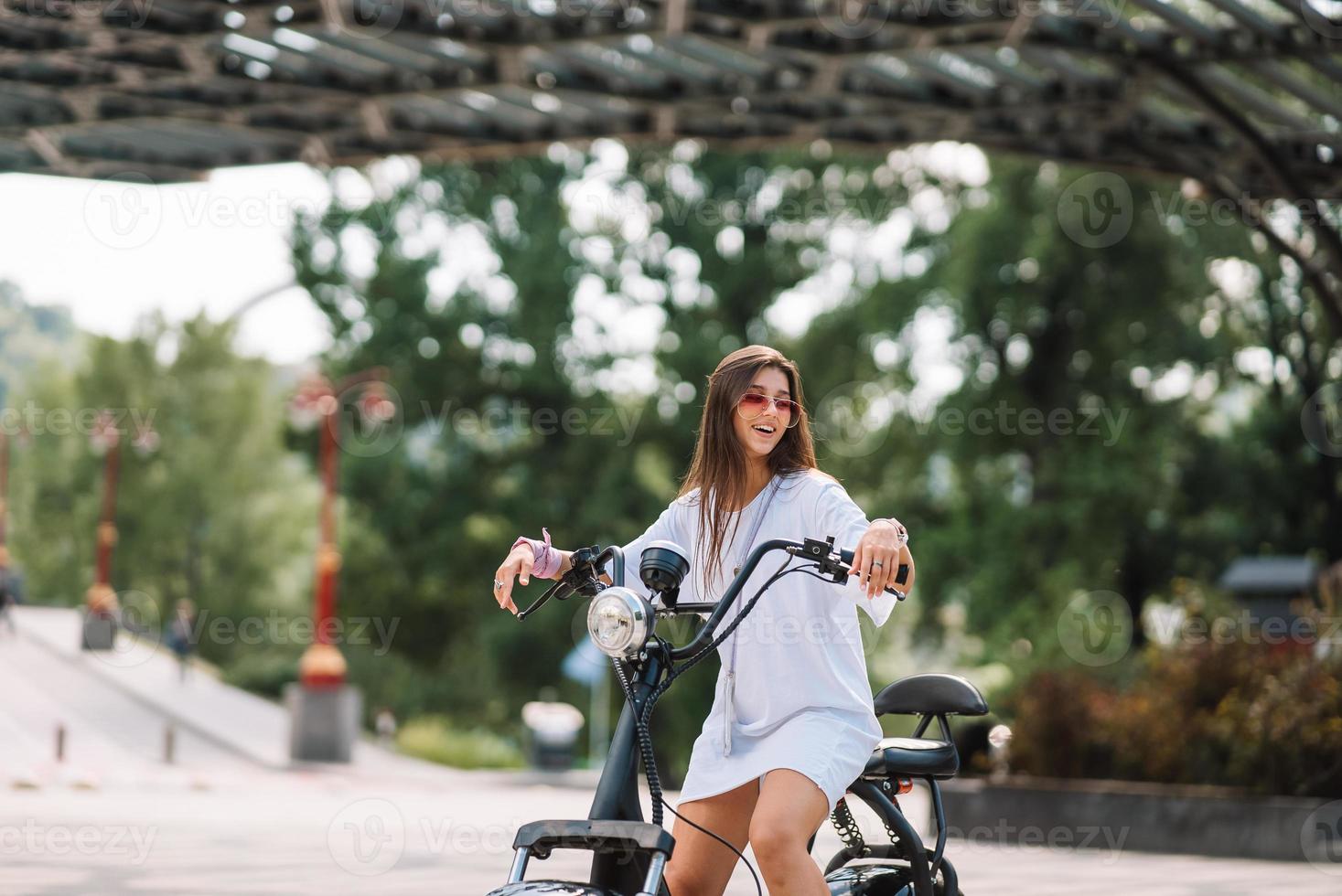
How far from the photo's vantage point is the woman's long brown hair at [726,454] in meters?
3.69

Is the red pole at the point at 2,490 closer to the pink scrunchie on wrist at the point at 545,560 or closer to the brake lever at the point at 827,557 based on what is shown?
the pink scrunchie on wrist at the point at 545,560

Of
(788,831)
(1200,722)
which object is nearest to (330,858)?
(1200,722)

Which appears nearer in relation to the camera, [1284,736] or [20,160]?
[1284,736]

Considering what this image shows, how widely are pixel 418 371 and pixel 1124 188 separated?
1317cm

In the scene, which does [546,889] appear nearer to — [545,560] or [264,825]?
[545,560]

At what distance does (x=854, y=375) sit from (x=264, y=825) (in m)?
18.0

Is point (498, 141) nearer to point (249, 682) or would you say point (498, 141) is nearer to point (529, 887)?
point (529, 887)

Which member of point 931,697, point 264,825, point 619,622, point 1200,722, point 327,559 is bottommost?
point 264,825

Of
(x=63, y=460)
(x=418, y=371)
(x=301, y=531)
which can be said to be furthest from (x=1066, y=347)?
(x=63, y=460)

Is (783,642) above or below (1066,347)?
below

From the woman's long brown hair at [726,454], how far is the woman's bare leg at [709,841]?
470 millimetres

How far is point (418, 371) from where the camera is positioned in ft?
103

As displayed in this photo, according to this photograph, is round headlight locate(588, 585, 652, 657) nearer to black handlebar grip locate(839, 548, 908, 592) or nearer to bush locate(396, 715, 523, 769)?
black handlebar grip locate(839, 548, 908, 592)

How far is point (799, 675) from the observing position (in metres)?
3.50
